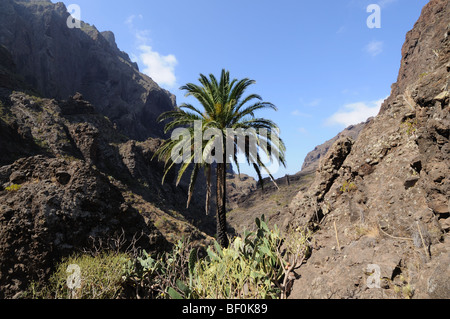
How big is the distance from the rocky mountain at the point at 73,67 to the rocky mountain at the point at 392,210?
8599 cm

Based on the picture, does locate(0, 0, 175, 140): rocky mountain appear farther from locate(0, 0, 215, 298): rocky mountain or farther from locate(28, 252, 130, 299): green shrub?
locate(28, 252, 130, 299): green shrub

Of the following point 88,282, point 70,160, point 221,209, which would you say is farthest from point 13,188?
point 221,209

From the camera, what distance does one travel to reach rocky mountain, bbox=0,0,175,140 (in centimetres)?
7544

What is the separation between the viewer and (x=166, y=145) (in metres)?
12.4

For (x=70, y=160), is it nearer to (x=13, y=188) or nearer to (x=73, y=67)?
(x=13, y=188)

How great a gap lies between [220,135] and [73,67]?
11312 cm

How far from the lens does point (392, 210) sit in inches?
201

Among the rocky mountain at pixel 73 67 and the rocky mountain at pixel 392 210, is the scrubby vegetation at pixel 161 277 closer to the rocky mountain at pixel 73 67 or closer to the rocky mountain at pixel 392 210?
the rocky mountain at pixel 392 210

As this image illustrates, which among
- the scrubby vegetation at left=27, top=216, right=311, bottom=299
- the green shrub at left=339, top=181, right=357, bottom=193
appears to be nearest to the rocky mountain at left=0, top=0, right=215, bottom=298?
the scrubby vegetation at left=27, top=216, right=311, bottom=299

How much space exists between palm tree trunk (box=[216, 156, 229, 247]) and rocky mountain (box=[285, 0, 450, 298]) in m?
3.97

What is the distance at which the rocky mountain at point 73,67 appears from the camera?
7544cm

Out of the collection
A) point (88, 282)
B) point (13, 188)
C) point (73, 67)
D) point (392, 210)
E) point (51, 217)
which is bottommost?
point (88, 282)

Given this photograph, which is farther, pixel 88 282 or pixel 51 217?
pixel 51 217
